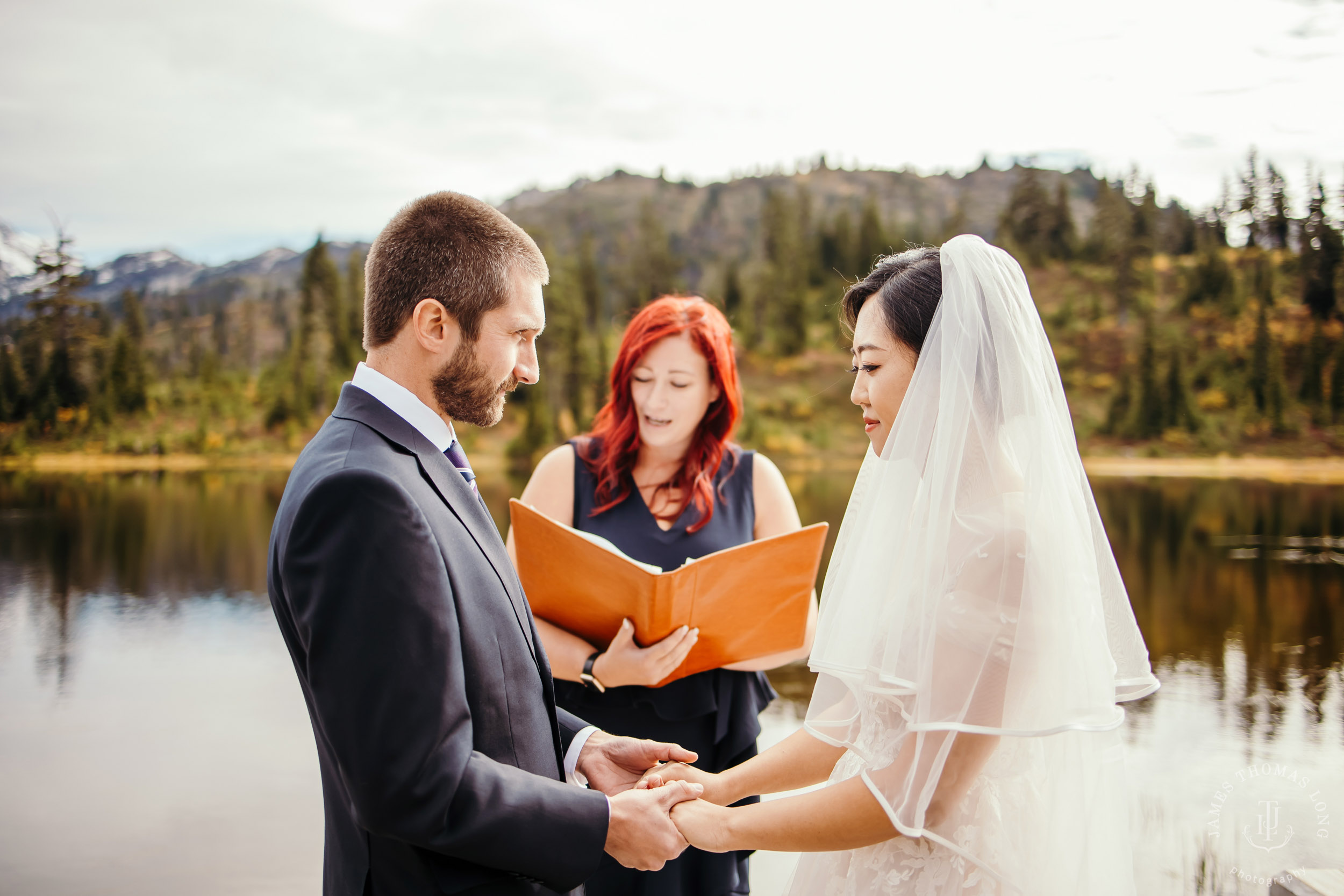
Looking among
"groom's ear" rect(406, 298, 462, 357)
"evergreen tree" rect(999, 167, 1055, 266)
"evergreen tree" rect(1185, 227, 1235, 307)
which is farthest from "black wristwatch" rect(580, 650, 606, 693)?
"evergreen tree" rect(999, 167, 1055, 266)

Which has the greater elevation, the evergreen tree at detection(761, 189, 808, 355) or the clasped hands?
the evergreen tree at detection(761, 189, 808, 355)

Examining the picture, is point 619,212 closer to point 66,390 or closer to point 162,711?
point 66,390

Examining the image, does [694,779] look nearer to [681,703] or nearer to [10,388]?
[681,703]

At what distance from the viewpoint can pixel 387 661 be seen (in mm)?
1222

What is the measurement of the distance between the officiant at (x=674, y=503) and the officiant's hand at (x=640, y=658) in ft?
0.47

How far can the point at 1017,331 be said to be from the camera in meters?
1.81

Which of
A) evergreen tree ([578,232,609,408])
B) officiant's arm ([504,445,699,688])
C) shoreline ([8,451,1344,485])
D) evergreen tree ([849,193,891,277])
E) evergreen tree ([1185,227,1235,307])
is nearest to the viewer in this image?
officiant's arm ([504,445,699,688])

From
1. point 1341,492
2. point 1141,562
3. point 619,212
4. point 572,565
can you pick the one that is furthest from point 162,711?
point 619,212

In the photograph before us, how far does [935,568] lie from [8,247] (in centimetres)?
5457

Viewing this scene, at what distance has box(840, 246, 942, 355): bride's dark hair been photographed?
6.13 ft

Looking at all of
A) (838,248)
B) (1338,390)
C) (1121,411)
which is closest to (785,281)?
(838,248)

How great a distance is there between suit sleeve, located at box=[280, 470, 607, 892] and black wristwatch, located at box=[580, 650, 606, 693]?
3.49ft

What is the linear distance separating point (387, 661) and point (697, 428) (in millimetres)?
1879

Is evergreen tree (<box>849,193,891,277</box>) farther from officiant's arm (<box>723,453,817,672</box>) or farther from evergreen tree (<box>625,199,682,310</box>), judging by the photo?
officiant's arm (<box>723,453,817,672</box>)
